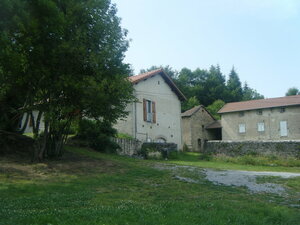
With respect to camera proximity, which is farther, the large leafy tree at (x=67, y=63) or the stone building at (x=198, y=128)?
the stone building at (x=198, y=128)

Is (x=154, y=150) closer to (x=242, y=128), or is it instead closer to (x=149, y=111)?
(x=149, y=111)

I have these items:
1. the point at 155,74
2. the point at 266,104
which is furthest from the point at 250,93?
the point at 155,74

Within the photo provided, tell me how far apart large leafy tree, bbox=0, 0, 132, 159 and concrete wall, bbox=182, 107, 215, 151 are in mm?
23571

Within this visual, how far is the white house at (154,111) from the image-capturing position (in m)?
27.0

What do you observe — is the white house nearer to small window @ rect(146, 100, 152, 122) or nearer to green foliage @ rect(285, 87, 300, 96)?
small window @ rect(146, 100, 152, 122)

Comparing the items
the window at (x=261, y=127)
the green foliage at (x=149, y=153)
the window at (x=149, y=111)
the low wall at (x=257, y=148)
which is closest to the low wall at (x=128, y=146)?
the green foliage at (x=149, y=153)

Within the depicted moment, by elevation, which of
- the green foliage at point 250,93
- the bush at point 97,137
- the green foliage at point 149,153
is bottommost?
the green foliage at point 149,153

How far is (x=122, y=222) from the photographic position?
5.82 metres

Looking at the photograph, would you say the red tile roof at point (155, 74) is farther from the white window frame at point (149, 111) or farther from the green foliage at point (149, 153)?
the green foliage at point (149, 153)

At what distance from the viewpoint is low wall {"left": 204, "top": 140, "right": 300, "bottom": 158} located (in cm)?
2403

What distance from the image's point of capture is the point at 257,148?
Answer: 25.5 meters

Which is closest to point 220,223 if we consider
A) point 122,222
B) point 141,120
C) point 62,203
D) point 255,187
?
point 122,222

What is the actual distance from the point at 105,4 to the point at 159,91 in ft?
55.1

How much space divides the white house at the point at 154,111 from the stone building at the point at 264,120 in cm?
987
